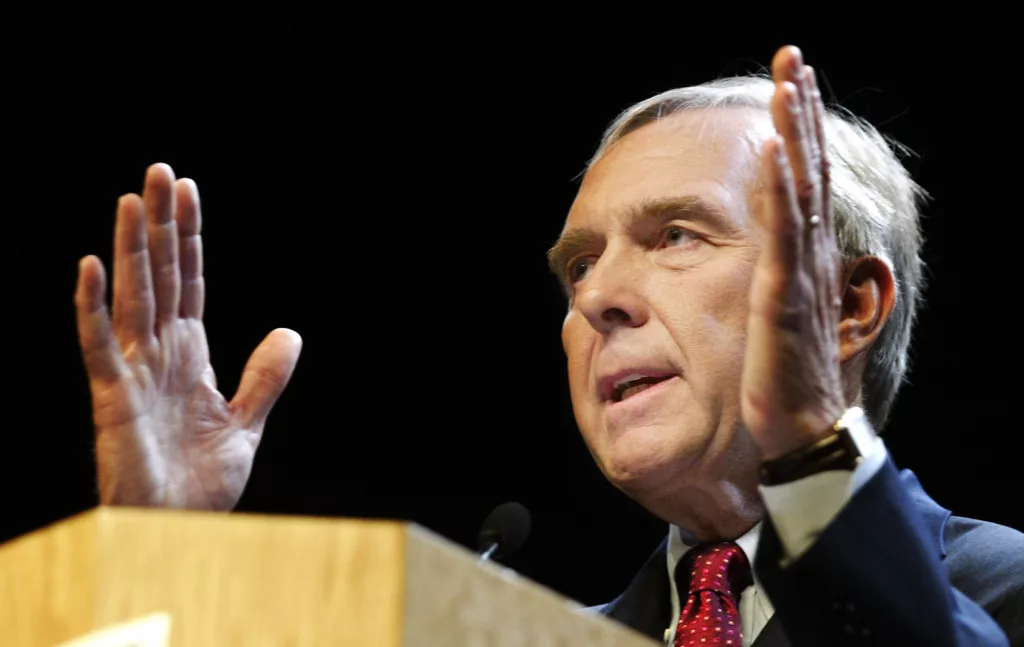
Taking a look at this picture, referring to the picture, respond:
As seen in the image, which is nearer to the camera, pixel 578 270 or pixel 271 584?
pixel 271 584

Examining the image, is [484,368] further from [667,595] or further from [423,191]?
[667,595]

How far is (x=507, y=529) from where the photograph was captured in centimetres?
204

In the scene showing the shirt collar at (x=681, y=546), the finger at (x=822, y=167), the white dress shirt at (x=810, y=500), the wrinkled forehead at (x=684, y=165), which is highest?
the finger at (x=822, y=167)

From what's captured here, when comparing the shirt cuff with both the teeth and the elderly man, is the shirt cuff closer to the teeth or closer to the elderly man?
the elderly man

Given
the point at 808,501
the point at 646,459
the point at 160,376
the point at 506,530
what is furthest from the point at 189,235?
the point at 808,501

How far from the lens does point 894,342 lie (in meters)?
2.35

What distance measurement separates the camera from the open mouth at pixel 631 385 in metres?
2.14

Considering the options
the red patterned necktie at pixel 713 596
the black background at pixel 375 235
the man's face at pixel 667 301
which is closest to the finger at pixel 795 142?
the man's face at pixel 667 301

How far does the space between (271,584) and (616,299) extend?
1.21 metres

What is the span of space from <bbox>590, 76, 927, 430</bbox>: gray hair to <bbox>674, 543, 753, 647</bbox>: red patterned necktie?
0.40 m

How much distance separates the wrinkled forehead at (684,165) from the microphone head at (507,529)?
525 millimetres

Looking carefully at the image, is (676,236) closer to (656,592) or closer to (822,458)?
(656,592)

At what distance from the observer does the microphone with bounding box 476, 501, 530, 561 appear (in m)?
2.05

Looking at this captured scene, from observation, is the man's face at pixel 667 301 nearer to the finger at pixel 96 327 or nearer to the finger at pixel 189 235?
the finger at pixel 189 235
